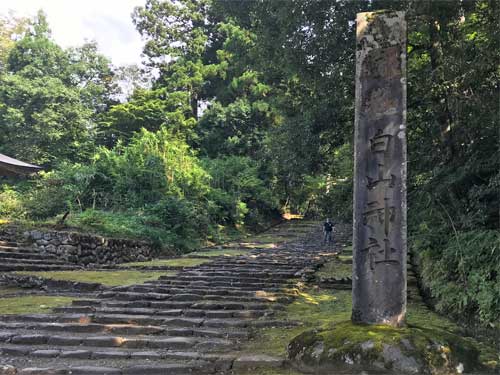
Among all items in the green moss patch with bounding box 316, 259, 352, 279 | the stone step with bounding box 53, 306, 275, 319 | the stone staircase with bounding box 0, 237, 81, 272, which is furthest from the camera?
the stone staircase with bounding box 0, 237, 81, 272

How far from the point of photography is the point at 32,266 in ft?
41.9

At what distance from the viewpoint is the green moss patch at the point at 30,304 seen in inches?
299

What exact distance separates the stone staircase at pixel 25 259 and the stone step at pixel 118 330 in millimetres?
6962

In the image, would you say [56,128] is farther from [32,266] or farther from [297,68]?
[297,68]

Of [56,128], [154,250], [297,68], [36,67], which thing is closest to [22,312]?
[297,68]

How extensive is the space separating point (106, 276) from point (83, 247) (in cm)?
372

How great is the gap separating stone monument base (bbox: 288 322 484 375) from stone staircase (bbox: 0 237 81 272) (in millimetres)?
Answer: 10629

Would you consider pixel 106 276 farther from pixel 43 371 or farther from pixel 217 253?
pixel 43 371

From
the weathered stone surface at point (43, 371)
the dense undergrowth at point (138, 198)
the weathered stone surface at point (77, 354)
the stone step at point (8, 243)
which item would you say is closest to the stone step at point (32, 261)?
the stone step at point (8, 243)

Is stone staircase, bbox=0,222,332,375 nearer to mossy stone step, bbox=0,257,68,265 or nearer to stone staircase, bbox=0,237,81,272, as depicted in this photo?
stone staircase, bbox=0,237,81,272

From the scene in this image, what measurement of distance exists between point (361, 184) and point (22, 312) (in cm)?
614

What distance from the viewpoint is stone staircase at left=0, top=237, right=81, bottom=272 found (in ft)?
41.0

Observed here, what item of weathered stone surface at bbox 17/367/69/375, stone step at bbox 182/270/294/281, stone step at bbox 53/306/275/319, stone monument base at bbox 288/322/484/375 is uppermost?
stone monument base at bbox 288/322/484/375

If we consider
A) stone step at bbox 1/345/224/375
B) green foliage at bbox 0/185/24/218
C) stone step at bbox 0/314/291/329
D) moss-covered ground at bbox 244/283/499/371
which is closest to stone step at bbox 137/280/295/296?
moss-covered ground at bbox 244/283/499/371
